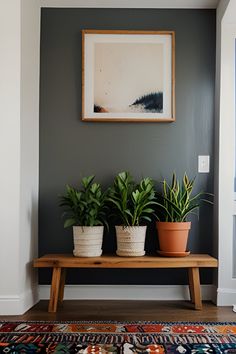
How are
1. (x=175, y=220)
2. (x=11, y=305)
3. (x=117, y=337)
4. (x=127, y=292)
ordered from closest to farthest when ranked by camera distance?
1. (x=117, y=337)
2. (x=11, y=305)
3. (x=175, y=220)
4. (x=127, y=292)

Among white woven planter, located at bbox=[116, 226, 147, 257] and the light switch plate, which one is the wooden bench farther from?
the light switch plate

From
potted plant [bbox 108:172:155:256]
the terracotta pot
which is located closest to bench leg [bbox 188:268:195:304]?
the terracotta pot

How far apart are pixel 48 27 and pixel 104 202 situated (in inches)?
53.7

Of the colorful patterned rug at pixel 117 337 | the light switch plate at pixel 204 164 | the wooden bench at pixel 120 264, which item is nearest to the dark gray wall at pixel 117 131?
the light switch plate at pixel 204 164

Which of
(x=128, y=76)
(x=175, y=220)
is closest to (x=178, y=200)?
(x=175, y=220)

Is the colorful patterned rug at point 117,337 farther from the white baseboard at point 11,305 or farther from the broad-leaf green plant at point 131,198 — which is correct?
the broad-leaf green plant at point 131,198

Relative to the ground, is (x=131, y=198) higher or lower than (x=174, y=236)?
higher

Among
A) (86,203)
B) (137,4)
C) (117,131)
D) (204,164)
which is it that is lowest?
(86,203)

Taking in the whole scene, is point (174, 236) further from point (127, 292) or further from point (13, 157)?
point (13, 157)

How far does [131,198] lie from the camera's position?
365cm

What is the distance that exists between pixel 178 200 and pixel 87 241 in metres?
0.70

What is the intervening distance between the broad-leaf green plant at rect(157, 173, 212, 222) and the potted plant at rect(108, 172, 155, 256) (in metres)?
0.12

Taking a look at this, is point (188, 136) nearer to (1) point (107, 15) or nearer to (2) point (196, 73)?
(2) point (196, 73)

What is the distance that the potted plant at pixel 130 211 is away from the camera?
11.4ft
